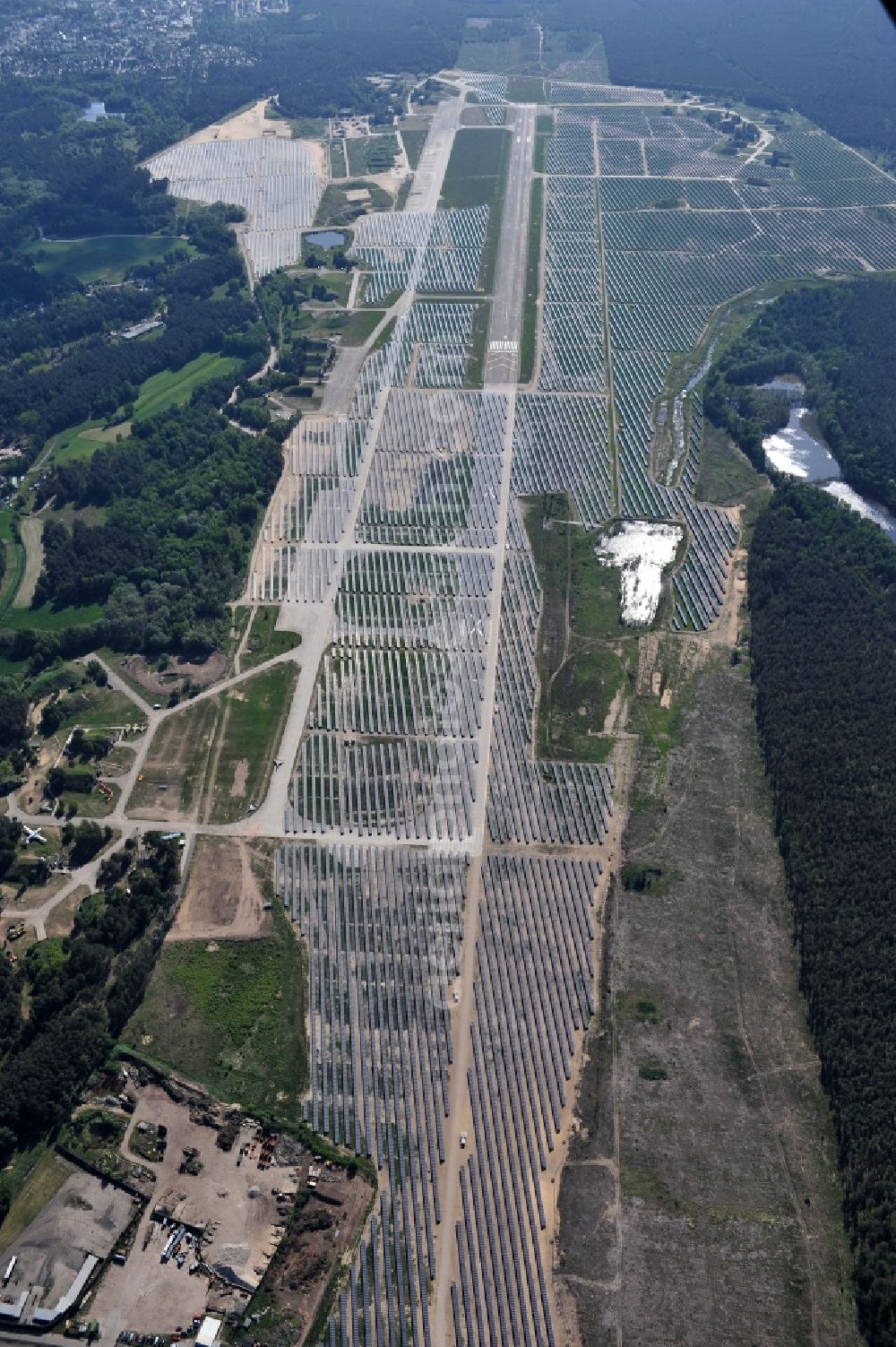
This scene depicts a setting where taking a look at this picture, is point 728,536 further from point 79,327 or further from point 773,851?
point 79,327

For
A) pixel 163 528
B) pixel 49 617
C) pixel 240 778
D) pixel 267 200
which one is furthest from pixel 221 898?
pixel 267 200

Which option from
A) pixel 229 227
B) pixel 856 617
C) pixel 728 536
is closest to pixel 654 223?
pixel 229 227

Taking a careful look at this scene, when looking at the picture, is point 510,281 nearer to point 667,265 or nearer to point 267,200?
point 667,265

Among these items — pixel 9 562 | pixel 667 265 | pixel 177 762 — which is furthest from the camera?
pixel 667 265

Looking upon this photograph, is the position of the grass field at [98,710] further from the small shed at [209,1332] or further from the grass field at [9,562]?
the small shed at [209,1332]

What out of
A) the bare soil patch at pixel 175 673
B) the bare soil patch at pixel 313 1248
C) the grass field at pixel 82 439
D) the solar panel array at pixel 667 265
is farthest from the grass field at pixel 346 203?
the bare soil patch at pixel 313 1248

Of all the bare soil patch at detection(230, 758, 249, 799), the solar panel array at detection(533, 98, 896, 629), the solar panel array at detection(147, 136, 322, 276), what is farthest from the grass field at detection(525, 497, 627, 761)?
the solar panel array at detection(147, 136, 322, 276)

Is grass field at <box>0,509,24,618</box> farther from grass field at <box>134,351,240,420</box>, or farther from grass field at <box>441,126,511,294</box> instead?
grass field at <box>441,126,511,294</box>
